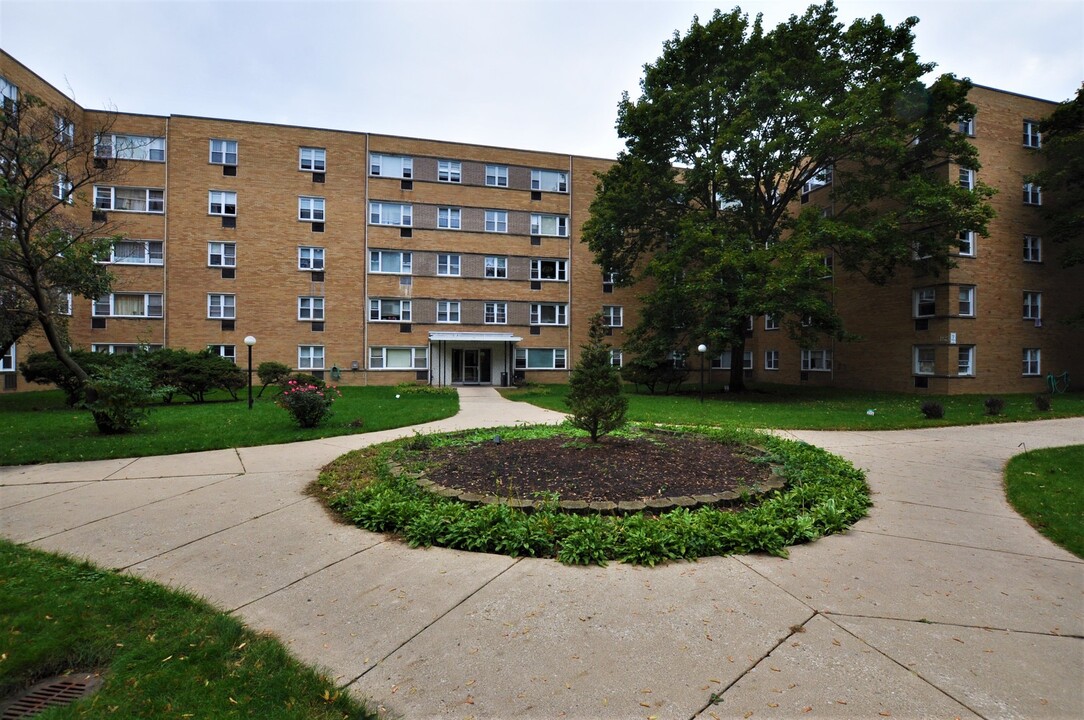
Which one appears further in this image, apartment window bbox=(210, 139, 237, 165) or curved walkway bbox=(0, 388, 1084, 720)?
apartment window bbox=(210, 139, 237, 165)

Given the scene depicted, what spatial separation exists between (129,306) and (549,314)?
24.7 meters

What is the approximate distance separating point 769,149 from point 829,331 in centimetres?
816

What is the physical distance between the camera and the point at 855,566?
3.94 m

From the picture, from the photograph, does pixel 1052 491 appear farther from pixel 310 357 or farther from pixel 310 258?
pixel 310 258

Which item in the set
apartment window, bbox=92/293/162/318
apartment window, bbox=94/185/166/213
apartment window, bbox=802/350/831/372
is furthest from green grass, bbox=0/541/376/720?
apartment window, bbox=802/350/831/372

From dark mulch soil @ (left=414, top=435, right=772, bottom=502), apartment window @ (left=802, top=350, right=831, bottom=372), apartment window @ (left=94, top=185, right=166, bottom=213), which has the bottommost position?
dark mulch soil @ (left=414, top=435, right=772, bottom=502)

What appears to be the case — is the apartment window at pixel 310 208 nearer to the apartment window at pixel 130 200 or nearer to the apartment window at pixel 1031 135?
the apartment window at pixel 130 200

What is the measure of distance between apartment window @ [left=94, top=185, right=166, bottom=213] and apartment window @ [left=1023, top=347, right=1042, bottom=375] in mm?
47235

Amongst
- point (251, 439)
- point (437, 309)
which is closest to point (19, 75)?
point (437, 309)

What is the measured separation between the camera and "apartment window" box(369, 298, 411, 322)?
30.7 meters

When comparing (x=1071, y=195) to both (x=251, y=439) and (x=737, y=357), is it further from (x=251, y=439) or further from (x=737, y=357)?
(x=251, y=439)

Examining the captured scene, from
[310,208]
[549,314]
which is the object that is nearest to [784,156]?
[549,314]

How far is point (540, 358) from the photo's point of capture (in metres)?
33.3

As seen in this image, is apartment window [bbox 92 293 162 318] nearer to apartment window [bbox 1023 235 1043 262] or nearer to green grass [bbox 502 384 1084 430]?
green grass [bbox 502 384 1084 430]
